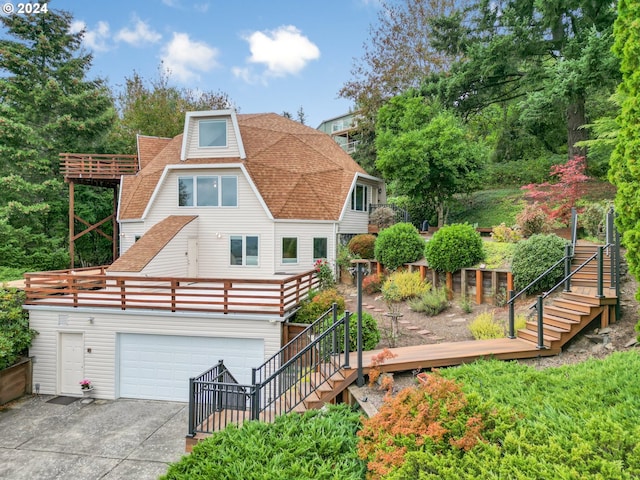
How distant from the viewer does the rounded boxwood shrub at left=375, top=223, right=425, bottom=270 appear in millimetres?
14320

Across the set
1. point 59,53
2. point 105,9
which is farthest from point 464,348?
point 59,53

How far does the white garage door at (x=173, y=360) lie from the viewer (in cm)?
1076

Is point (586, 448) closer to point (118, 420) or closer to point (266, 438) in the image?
point (266, 438)

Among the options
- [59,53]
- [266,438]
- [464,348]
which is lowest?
[266,438]

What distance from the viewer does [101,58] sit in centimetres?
2397

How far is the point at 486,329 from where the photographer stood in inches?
354

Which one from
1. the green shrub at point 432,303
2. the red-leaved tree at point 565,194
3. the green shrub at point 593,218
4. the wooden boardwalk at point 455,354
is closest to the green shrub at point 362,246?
the green shrub at point 432,303

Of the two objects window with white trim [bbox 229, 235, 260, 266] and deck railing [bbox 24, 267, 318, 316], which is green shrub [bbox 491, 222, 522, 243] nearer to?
deck railing [bbox 24, 267, 318, 316]

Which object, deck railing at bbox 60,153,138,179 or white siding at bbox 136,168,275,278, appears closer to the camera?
white siding at bbox 136,168,275,278

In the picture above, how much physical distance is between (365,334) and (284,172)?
10468 mm

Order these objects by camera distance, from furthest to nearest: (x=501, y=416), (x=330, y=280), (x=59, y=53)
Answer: (x=59, y=53), (x=330, y=280), (x=501, y=416)

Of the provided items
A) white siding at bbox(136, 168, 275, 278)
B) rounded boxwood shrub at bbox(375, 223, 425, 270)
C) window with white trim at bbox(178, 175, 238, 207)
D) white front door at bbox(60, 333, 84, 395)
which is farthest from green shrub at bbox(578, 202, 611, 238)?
white front door at bbox(60, 333, 84, 395)

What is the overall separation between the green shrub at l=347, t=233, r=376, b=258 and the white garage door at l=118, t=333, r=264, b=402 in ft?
22.9

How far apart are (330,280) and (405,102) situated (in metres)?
11.3
